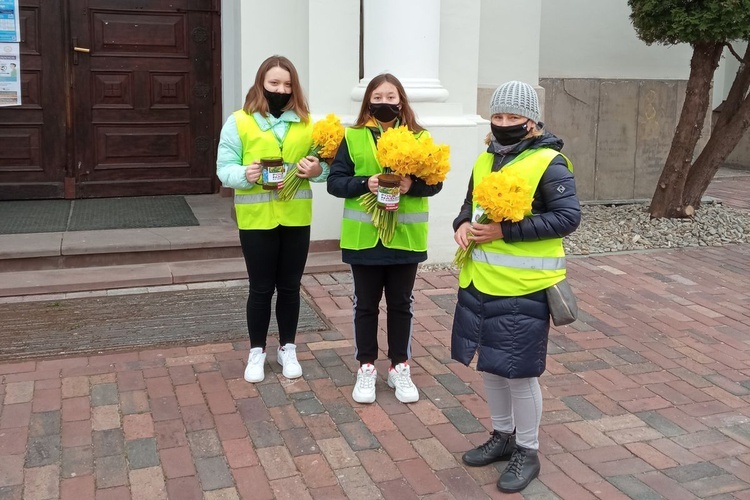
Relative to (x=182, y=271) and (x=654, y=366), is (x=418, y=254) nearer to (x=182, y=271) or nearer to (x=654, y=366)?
(x=654, y=366)

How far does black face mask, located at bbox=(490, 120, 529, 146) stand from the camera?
140 inches

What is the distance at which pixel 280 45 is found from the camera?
7.40 metres

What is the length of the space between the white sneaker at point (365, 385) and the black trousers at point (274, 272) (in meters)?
0.55

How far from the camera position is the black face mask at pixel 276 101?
4.49 m

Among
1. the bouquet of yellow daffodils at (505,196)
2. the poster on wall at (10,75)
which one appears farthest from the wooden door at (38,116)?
the bouquet of yellow daffodils at (505,196)

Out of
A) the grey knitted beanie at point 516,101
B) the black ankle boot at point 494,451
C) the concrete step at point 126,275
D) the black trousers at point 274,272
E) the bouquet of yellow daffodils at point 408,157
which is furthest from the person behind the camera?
the concrete step at point 126,275

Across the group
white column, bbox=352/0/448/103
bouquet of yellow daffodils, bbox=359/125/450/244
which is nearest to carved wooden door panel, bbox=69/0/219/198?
white column, bbox=352/0/448/103

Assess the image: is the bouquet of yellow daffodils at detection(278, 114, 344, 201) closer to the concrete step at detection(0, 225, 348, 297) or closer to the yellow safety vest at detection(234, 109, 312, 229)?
the yellow safety vest at detection(234, 109, 312, 229)

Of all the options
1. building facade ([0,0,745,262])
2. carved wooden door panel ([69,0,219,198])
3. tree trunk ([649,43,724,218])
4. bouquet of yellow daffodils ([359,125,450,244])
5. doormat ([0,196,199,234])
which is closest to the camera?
bouquet of yellow daffodils ([359,125,450,244])

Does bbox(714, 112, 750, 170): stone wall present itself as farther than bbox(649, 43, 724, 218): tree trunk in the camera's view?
Yes

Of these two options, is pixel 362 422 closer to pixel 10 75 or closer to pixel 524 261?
pixel 524 261

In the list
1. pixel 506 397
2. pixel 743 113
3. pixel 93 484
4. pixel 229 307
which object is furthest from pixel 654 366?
pixel 743 113

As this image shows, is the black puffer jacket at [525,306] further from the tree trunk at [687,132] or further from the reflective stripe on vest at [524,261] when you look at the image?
the tree trunk at [687,132]

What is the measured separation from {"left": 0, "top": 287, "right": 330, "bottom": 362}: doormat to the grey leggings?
209 centimetres
